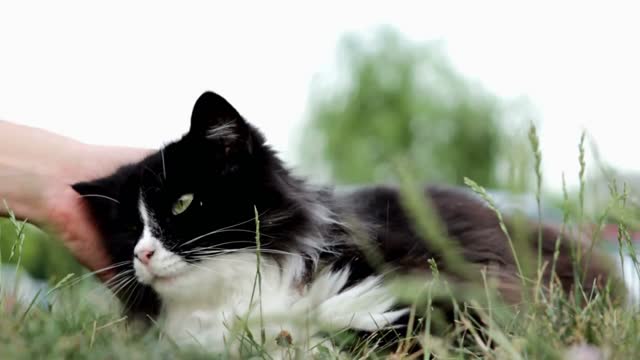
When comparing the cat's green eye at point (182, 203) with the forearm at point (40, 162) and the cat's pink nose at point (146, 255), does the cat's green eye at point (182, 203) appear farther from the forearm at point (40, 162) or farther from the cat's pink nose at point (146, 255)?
the forearm at point (40, 162)

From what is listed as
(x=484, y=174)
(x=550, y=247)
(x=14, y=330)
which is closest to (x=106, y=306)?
(x=14, y=330)

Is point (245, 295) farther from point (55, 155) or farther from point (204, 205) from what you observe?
point (55, 155)

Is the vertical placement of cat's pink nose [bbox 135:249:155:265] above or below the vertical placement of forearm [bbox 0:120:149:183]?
below

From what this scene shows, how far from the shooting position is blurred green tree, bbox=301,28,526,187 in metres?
18.2

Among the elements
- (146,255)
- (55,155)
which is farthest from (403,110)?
(146,255)

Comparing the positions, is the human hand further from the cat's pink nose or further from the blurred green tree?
the blurred green tree

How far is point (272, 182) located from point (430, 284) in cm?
109

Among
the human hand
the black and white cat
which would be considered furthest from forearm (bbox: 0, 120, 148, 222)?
the black and white cat

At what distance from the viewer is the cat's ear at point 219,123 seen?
2.49m

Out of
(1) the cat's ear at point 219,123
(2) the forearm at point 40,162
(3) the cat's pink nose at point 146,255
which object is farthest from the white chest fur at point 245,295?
(2) the forearm at point 40,162

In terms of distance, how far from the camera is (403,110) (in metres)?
19.6

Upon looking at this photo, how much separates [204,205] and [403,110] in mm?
17372

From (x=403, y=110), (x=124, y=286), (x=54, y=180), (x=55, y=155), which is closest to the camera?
(x=124, y=286)

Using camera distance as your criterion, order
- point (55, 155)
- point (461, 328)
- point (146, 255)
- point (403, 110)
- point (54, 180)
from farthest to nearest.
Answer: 1. point (403, 110)
2. point (55, 155)
3. point (54, 180)
4. point (146, 255)
5. point (461, 328)
